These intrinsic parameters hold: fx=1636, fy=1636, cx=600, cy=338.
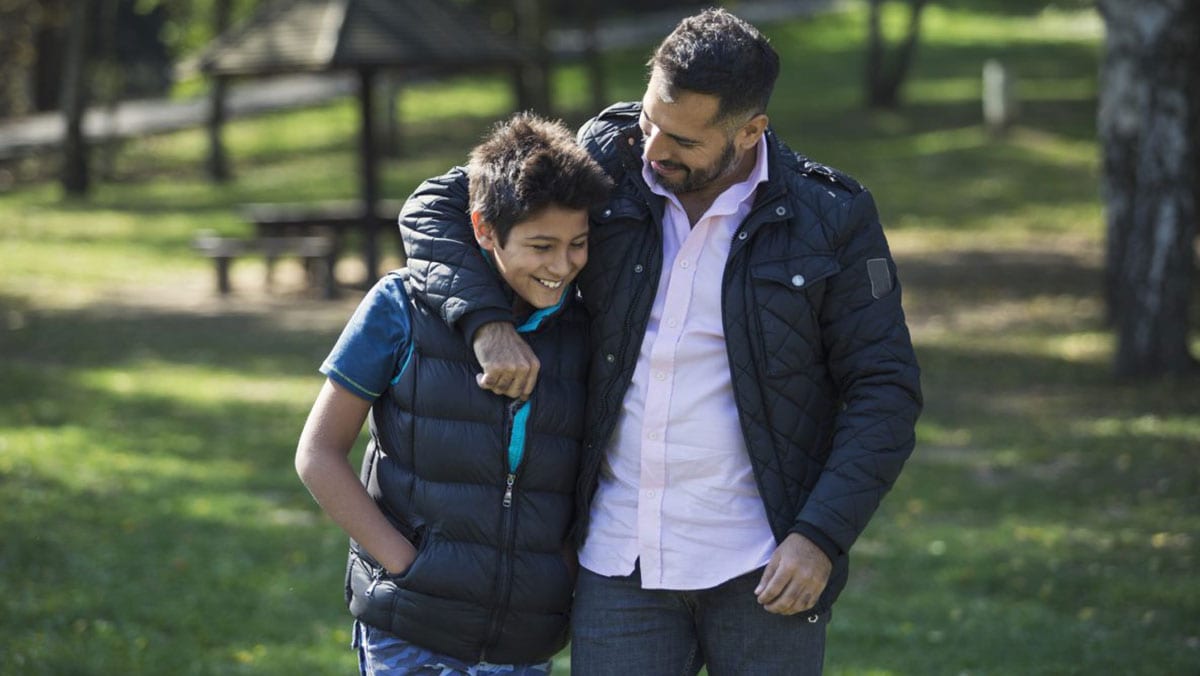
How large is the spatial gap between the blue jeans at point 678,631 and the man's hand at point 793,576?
3.6 inches

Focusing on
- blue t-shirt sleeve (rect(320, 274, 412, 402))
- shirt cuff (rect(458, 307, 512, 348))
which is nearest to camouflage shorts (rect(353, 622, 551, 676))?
blue t-shirt sleeve (rect(320, 274, 412, 402))

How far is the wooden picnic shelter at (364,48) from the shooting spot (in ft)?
60.6

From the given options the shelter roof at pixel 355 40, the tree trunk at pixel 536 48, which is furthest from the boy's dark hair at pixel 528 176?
the tree trunk at pixel 536 48

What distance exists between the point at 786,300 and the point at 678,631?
718mm

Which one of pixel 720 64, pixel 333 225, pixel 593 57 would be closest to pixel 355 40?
pixel 333 225

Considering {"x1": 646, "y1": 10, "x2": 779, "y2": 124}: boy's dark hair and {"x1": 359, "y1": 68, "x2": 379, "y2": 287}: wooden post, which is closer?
{"x1": 646, "y1": 10, "x2": 779, "y2": 124}: boy's dark hair

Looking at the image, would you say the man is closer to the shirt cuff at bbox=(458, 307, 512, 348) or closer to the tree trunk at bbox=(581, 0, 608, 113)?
the shirt cuff at bbox=(458, 307, 512, 348)

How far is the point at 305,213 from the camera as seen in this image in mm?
20406

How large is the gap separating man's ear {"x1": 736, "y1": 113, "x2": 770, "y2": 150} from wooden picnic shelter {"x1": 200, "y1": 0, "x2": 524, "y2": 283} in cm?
1538

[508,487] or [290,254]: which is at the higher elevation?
[508,487]

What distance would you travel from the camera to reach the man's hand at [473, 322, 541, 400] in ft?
10.3

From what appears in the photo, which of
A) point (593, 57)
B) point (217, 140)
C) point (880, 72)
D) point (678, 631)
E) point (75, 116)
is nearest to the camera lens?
point (678, 631)

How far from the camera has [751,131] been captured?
3.27 m

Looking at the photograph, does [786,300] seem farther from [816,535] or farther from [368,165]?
[368,165]
